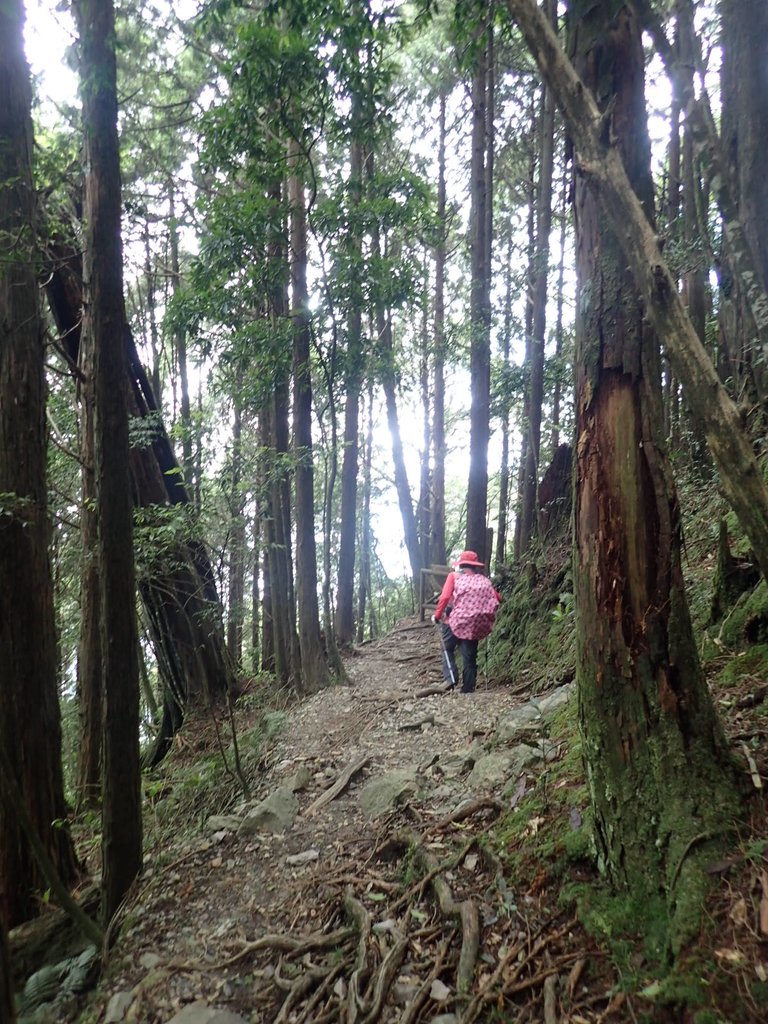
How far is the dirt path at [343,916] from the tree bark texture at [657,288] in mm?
2183

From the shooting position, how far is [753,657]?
4.34 m

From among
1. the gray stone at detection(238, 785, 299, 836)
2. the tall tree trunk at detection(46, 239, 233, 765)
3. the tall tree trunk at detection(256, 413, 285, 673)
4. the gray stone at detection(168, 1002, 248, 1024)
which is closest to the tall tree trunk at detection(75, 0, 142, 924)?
the gray stone at detection(238, 785, 299, 836)

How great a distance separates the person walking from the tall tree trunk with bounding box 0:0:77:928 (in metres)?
4.84

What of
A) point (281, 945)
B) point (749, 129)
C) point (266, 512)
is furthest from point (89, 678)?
point (749, 129)

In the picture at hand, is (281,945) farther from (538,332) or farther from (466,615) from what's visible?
(538,332)

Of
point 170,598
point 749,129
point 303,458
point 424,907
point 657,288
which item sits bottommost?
point 424,907

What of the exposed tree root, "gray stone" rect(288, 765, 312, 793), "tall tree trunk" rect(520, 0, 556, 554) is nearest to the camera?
the exposed tree root

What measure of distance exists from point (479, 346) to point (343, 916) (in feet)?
32.5

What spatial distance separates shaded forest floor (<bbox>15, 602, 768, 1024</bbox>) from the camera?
2.69 meters

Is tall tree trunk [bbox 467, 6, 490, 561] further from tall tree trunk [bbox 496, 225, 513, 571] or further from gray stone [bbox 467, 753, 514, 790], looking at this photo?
gray stone [bbox 467, 753, 514, 790]

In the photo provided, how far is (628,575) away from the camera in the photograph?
10.5ft

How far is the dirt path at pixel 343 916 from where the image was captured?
325 cm

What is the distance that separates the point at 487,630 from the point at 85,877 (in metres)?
5.10

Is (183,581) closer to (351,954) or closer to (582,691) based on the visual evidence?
(351,954)
